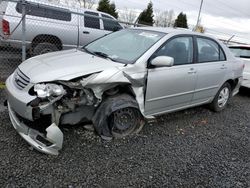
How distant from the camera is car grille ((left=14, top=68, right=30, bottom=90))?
3125 mm

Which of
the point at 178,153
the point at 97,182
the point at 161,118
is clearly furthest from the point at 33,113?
the point at 161,118

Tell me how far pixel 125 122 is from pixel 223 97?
2794 millimetres

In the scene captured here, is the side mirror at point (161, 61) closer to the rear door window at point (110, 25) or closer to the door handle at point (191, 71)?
the door handle at point (191, 71)

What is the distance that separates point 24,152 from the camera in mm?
3049

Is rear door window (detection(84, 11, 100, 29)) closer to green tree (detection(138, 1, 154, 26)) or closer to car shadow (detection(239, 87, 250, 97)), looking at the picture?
car shadow (detection(239, 87, 250, 97))

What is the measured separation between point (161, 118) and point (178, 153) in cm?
116

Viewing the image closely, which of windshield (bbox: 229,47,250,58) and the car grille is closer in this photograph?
the car grille

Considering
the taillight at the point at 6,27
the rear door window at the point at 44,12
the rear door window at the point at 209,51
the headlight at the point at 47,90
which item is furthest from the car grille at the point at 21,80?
the rear door window at the point at 44,12

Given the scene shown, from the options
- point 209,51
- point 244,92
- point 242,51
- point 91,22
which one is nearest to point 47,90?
point 209,51

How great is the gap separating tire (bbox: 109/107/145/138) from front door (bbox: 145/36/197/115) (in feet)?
0.76

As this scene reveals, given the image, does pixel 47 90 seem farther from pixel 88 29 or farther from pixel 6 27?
pixel 88 29

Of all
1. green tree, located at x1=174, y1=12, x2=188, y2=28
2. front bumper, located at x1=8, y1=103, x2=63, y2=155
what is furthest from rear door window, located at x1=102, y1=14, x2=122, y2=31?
green tree, located at x1=174, y1=12, x2=188, y2=28

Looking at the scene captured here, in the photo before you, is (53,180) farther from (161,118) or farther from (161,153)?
(161,118)

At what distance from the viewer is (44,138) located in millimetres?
3029
